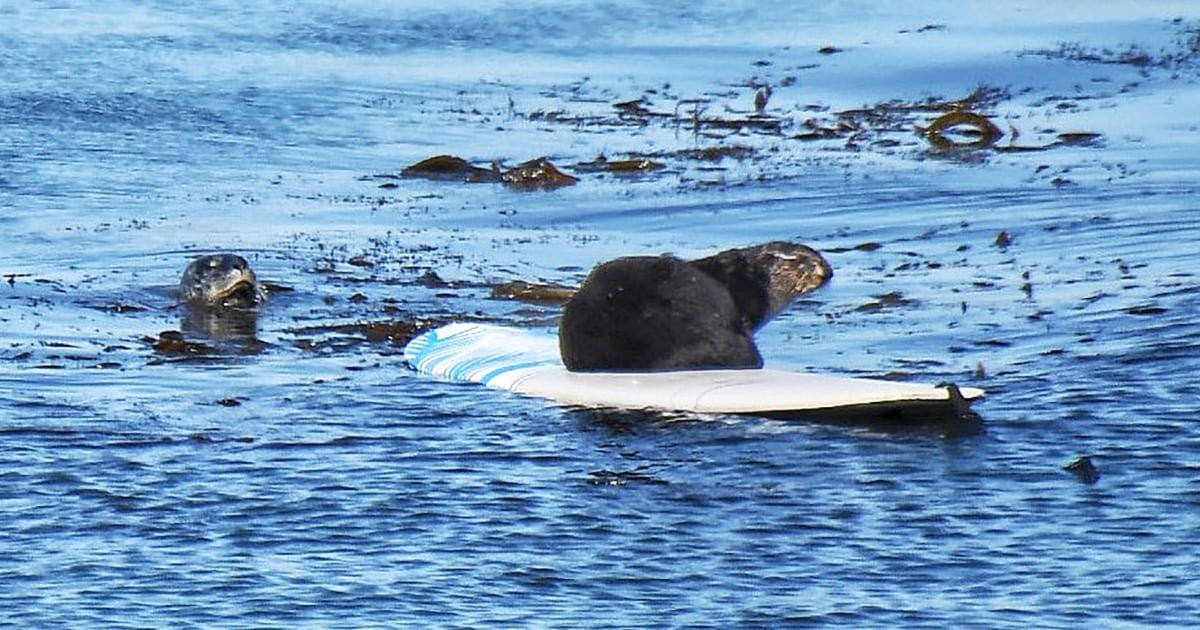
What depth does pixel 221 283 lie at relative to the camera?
1181cm

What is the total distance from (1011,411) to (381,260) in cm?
486

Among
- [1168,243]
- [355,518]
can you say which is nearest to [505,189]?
[1168,243]

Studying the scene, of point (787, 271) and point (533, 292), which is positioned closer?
point (787, 271)

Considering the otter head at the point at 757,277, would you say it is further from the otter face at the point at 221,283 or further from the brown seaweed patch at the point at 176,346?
the otter face at the point at 221,283

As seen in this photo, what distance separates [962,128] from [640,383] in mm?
7966

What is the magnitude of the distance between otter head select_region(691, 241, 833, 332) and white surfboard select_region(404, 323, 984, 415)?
0.51 metres

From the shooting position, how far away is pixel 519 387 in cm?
980

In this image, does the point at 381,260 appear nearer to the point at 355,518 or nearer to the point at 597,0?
the point at 355,518

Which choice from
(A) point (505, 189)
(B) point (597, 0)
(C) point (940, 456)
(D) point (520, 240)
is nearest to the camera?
(C) point (940, 456)

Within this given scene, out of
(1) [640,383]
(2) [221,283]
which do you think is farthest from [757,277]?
(2) [221,283]

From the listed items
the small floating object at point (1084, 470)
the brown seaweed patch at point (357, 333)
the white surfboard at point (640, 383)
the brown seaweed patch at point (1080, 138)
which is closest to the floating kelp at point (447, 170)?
the brown seaweed patch at point (1080, 138)

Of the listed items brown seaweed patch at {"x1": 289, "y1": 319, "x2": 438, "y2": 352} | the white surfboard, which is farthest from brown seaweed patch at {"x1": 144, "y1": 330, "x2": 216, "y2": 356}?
the white surfboard

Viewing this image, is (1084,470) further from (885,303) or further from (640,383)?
(885,303)

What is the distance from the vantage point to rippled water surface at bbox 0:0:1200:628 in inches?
280
